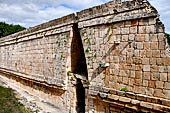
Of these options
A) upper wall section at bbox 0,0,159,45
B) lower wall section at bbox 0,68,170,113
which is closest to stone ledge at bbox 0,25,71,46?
upper wall section at bbox 0,0,159,45

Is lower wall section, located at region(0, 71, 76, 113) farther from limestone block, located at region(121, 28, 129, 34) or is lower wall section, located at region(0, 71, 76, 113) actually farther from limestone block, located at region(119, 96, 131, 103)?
limestone block, located at region(121, 28, 129, 34)

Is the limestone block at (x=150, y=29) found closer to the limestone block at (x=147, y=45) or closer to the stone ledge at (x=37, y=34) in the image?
the limestone block at (x=147, y=45)

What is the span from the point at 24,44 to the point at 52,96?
518 centimetres

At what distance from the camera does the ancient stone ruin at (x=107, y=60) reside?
434 centimetres

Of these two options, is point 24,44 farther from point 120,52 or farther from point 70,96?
point 120,52

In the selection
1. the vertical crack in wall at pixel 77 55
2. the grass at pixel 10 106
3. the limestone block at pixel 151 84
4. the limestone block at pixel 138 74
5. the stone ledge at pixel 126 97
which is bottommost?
the grass at pixel 10 106

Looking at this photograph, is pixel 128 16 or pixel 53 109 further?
pixel 53 109

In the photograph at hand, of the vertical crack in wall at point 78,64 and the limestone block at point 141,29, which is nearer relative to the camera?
the limestone block at point 141,29

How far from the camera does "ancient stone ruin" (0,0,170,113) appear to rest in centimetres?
434

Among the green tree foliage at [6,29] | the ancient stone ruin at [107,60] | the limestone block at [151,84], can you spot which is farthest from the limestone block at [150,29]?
the green tree foliage at [6,29]

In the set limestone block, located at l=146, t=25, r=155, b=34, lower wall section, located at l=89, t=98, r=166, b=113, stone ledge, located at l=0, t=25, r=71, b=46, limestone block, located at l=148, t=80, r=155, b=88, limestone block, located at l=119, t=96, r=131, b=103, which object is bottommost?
lower wall section, located at l=89, t=98, r=166, b=113

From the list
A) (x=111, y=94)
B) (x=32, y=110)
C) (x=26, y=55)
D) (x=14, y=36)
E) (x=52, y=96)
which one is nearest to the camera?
(x=111, y=94)

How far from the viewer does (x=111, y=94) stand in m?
5.28

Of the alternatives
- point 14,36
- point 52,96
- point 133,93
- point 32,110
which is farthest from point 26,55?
point 133,93
